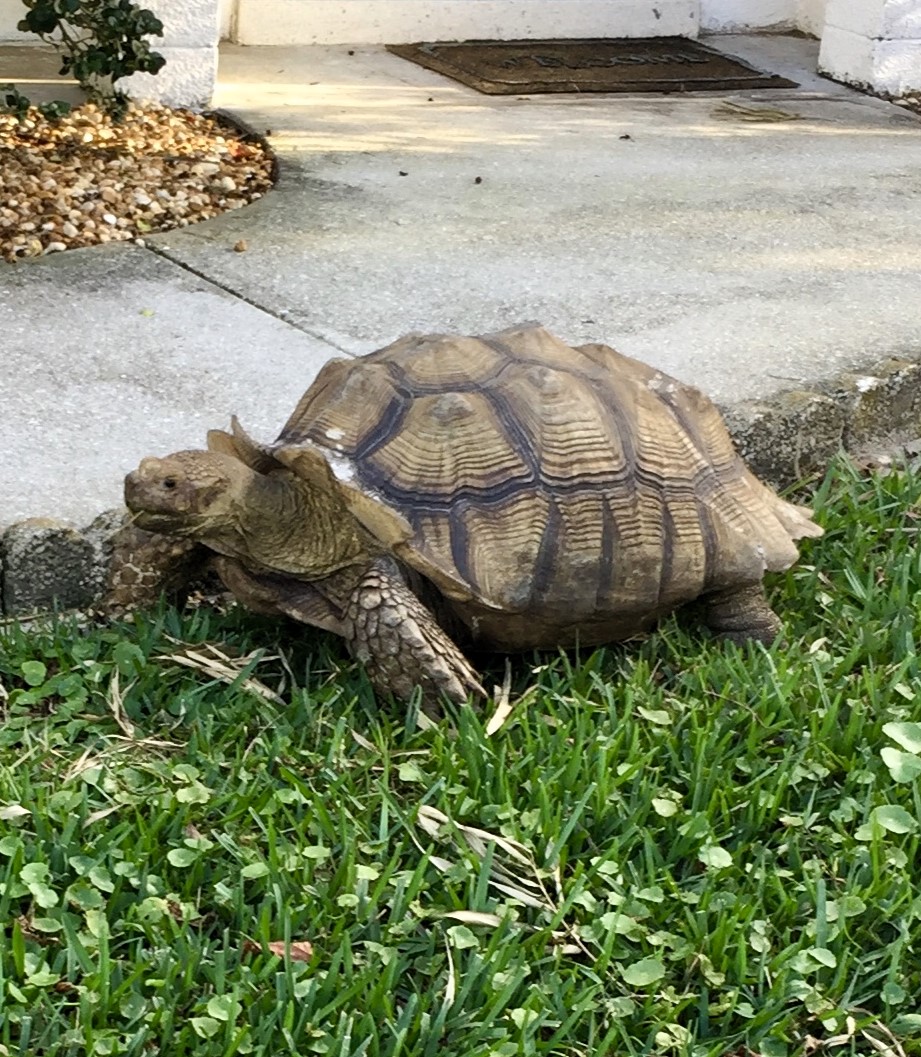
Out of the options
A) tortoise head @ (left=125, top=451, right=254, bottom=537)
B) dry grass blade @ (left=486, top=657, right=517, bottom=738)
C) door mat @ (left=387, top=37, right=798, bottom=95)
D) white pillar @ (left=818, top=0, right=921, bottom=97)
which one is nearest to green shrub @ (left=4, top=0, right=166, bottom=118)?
door mat @ (left=387, top=37, right=798, bottom=95)

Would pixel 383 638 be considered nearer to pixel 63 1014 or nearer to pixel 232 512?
pixel 232 512

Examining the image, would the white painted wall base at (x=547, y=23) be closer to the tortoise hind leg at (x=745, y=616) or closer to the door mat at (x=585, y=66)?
the door mat at (x=585, y=66)

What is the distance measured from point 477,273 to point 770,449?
109 cm

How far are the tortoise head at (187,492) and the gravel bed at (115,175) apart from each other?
5.71ft

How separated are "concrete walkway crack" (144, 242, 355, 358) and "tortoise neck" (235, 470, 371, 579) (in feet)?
3.25

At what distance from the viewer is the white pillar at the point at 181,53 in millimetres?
5016

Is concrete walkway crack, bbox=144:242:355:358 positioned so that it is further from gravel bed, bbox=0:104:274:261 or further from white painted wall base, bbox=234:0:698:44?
white painted wall base, bbox=234:0:698:44

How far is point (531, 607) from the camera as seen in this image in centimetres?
239

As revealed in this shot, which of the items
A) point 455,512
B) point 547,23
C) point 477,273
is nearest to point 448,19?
point 547,23

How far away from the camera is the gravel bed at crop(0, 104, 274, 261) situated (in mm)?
4043

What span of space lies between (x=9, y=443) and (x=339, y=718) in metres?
0.97

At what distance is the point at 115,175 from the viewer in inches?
173

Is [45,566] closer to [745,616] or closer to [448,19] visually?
[745,616]

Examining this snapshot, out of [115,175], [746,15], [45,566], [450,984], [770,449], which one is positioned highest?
[746,15]
